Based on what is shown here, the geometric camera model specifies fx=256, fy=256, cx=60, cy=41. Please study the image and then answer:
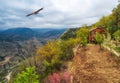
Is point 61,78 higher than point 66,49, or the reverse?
point 66,49

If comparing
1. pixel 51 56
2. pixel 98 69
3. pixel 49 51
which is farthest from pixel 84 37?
pixel 49 51

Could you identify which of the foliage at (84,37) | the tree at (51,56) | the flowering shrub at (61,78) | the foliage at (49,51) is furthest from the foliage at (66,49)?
the flowering shrub at (61,78)

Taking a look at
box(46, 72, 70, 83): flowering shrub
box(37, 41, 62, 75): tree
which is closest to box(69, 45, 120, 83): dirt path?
box(46, 72, 70, 83): flowering shrub

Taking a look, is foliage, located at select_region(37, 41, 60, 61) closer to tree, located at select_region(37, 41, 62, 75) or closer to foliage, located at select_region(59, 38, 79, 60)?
tree, located at select_region(37, 41, 62, 75)

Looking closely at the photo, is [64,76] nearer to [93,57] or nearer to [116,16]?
[116,16]

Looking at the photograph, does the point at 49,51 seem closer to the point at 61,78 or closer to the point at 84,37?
the point at 61,78

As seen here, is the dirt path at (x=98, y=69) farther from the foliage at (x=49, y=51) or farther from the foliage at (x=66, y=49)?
the foliage at (x=49, y=51)

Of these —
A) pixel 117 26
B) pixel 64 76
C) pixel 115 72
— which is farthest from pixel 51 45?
pixel 115 72

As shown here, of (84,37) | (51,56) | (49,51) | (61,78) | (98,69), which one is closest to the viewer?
(98,69)
